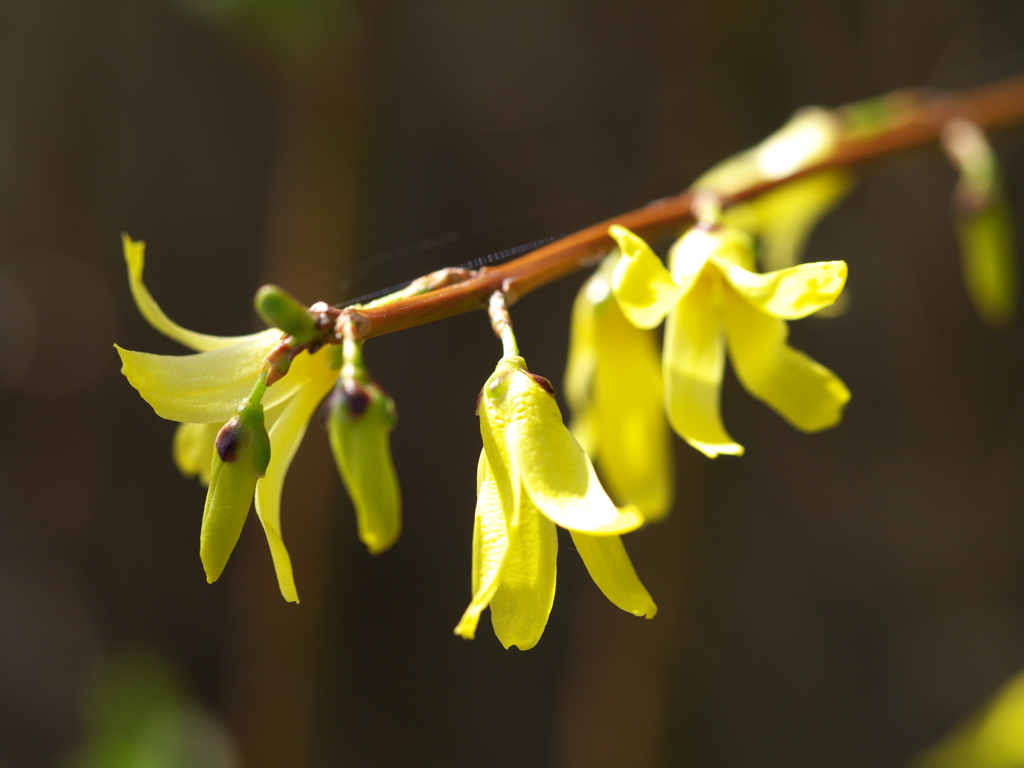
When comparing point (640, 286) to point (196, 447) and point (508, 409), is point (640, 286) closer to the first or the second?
point (508, 409)

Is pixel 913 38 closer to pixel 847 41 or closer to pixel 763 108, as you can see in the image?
pixel 847 41

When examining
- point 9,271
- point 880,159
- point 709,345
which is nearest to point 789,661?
point 880,159

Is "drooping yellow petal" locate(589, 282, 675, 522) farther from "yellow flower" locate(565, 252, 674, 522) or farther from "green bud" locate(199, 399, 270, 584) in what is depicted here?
"green bud" locate(199, 399, 270, 584)

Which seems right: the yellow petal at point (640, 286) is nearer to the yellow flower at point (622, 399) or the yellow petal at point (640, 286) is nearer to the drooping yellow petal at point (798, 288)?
the drooping yellow petal at point (798, 288)

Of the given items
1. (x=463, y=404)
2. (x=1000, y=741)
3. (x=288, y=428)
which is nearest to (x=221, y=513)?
(x=288, y=428)

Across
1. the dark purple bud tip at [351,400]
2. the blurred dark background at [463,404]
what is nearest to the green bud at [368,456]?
the dark purple bud tip at [351,400]
